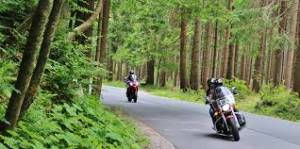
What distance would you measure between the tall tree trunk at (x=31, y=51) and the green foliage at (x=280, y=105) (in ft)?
53.2

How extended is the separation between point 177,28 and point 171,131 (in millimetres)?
30944

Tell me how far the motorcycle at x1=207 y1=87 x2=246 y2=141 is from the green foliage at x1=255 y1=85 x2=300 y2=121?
7812 mm

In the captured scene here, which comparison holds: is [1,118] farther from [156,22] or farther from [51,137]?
[156,22]

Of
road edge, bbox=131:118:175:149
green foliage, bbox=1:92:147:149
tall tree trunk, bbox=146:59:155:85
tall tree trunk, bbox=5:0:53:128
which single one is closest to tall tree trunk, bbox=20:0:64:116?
tall tree trunk, bbox=5:0:53:128

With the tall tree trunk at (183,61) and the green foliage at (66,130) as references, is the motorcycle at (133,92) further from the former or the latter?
the green foliage at (66,130)

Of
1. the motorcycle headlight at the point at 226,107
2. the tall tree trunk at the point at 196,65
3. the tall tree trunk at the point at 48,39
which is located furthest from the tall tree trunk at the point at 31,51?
the tall tree trunk at the point at 196,65

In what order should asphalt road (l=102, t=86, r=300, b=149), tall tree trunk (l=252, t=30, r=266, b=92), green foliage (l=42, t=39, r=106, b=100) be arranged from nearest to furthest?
green foliage (l=42, t=39, r=106, b=100) → asphalt road (l=102, t=86, r=300, b=149) → tall tree trunk (l=252, t=30, r=266, b=92)

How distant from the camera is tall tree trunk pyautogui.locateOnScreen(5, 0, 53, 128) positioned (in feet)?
19.1

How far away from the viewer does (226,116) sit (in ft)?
43.6

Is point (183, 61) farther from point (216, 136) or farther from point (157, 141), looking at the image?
point (157, 141)

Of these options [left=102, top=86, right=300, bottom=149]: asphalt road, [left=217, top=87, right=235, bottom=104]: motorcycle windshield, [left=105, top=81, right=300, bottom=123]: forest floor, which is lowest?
[left=105, top=81, right=300, bottom=123]: forest floor

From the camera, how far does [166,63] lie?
49.1 meters

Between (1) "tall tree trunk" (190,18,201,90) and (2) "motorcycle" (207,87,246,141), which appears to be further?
(1) "tall tree trunk" (190,18,201,90)

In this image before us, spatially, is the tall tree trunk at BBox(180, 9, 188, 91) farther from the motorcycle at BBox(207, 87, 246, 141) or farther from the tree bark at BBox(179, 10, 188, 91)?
the motorcycle at BBox(207, 87, 246, 141)
